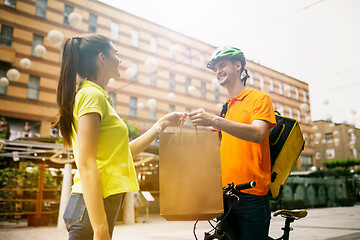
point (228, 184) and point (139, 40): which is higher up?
point (139, 40)

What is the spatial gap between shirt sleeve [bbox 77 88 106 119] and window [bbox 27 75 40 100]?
1843 cm

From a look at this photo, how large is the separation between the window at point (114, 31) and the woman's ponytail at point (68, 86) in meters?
20.8

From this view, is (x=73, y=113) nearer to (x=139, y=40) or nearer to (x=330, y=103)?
(x=330, y=103)

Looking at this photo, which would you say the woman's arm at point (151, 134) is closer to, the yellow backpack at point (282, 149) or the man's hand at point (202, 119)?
the man's hand at point (202, 119)

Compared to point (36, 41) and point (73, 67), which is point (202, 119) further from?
point (36, 41)

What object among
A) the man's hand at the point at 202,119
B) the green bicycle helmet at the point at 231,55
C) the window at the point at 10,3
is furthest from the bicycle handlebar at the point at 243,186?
the window at the point at 10,3

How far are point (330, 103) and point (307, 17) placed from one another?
7.50 feet

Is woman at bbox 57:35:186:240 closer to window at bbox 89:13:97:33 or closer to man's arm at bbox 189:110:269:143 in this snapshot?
man's arm at bbox 189:110:269:143

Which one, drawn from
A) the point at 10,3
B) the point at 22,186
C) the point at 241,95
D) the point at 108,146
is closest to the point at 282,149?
the point at 241,95

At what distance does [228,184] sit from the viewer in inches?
69.6

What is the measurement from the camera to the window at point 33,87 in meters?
17.9

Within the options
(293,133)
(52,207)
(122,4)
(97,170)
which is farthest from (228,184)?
(52,207)

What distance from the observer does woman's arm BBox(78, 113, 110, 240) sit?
124 centimetres

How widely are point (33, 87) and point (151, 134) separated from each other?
18396 mm
